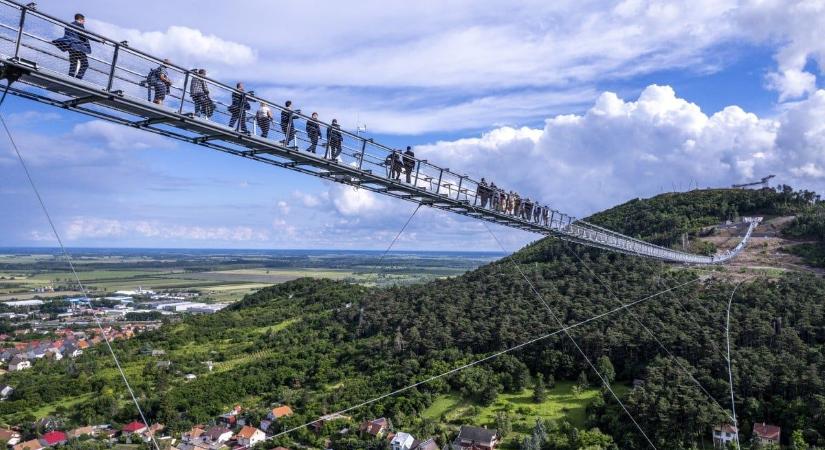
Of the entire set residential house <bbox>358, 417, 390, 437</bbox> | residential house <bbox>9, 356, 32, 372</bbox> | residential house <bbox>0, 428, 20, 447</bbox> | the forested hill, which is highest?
the forested hill

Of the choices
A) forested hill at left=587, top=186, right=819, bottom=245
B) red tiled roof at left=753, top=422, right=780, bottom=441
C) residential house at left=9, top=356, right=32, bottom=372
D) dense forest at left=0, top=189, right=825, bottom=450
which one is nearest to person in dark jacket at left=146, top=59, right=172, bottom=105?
dense forest at left=0, top=189, right=825, bottom=450

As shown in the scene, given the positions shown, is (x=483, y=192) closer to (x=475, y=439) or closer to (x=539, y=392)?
(x=475, y=439)

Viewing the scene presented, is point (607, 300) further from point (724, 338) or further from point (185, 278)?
point (185, 278)

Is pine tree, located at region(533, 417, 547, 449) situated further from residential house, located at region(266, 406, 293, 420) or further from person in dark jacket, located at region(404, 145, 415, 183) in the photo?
person in dark jacket, located at region(404, 145, 415, 183)

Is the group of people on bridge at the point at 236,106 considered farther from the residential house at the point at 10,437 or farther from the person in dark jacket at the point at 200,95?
the residential house at the point at 10,437

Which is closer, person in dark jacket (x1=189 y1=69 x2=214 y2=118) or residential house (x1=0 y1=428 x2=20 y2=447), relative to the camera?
person in dark jacket (x1=189 y1=69 x2=214 y2=118)
